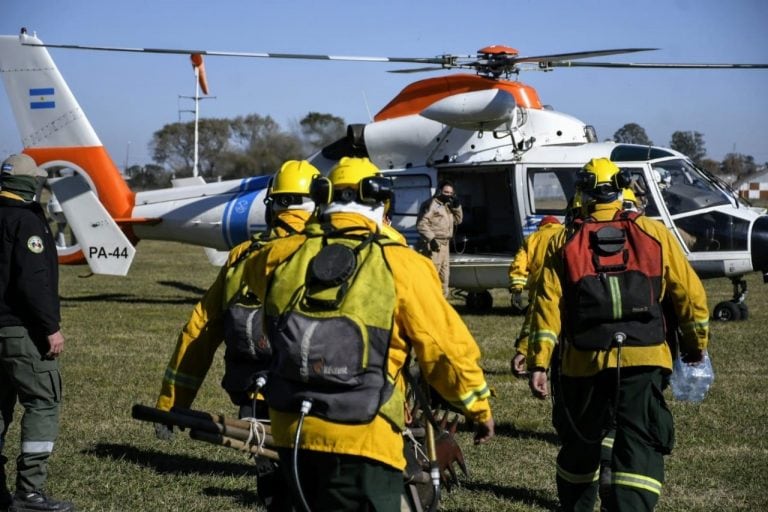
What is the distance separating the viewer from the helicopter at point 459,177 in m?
12.5

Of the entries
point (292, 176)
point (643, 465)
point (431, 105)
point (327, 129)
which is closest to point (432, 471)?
point (643, 465)

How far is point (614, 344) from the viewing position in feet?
14.8

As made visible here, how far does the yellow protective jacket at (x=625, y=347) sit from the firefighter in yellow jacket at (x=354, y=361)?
1.30 metres

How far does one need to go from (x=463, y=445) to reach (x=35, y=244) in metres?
3.15

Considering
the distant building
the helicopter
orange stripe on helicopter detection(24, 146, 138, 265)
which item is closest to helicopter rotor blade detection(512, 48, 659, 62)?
the helicopter

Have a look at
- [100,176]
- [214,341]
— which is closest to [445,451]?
[214,341]

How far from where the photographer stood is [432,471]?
377 cm

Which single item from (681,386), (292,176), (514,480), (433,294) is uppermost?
(292,176)

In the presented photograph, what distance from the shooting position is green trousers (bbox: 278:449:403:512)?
324cm

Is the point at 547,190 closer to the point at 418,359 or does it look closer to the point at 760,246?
the point at 760,246

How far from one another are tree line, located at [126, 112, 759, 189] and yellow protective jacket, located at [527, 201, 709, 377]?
21.0 metres

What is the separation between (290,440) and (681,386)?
12.0 ft

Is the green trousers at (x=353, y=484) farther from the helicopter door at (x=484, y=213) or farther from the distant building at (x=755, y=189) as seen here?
the distant building at (x=755, y=189)

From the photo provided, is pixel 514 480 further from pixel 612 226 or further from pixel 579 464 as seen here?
pixel 612 226
